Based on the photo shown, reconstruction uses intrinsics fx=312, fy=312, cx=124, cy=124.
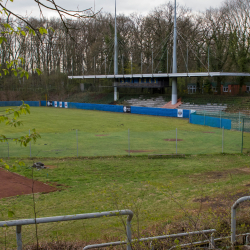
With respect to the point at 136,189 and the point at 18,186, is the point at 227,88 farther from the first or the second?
the point at 18,186

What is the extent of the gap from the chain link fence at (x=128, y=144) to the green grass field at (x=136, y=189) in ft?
0.30

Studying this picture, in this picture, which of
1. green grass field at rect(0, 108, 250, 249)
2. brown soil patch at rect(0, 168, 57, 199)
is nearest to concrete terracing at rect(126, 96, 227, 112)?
green grass field at rect(0, 108, 250, 249)

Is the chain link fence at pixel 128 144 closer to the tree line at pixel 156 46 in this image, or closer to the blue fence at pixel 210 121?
the blue fence at pixel 210 121

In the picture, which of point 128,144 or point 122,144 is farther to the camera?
point 122,144

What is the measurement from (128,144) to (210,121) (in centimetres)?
1617

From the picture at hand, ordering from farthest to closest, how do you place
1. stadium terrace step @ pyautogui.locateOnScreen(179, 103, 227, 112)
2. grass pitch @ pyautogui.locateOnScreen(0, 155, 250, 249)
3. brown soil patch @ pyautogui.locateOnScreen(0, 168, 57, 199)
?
stadium terrace step @ pyautogui.locateOnScreen(179, 103, 227, 112), brown soil patch @ pyautogui.locateOnScreen(0, 168, 57, 199), grass pitch @ pyautogui.locateOnScreen(0, 155, 250, 249)

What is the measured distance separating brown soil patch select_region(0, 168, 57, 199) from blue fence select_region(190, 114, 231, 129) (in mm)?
26500

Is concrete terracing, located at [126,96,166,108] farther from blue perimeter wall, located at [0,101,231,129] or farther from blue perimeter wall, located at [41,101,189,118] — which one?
blue perimeter wall, located at [0,101,231,129]

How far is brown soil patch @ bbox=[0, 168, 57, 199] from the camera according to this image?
46.3 feet

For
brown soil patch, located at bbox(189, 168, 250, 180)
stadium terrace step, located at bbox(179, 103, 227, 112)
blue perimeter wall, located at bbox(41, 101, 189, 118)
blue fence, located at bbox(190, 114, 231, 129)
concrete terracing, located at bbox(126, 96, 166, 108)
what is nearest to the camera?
brown soil patch, located at bbox(189, 168, 250, 180)

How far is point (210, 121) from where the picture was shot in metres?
39.2

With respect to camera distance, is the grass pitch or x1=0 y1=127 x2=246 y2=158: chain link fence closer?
the grass pitch

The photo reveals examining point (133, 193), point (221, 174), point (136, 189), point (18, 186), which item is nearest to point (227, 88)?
point (221, 174)

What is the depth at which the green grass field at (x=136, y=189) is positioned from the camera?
8.57m
